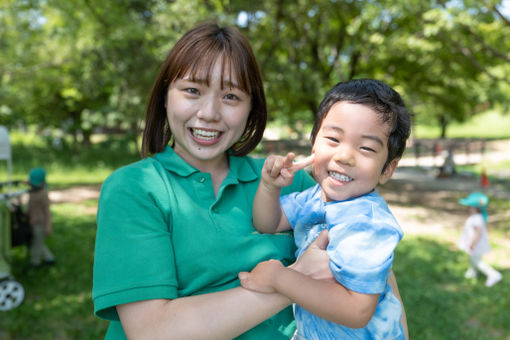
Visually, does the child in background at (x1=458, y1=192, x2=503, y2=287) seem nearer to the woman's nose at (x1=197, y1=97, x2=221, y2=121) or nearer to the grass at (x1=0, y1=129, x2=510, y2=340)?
the grass at (x1=0, y1=129, x2=510, y2=340)

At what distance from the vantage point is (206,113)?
5.00 ft

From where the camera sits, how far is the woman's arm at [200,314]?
122cm

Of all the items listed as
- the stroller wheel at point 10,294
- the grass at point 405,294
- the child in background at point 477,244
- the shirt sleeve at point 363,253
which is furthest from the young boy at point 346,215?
the child in background at point 477,244

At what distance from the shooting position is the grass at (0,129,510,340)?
15.3ft

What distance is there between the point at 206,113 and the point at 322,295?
738 mm

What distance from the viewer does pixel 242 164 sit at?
6.00 ft

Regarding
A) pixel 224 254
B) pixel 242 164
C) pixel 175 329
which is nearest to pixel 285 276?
pixel 224 254

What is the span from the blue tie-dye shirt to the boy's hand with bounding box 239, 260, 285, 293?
0.18 meters

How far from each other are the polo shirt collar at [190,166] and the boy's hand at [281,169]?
0.19 metres

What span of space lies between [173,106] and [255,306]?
0.78 m

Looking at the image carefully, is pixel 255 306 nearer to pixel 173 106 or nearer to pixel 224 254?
pixel 224 254

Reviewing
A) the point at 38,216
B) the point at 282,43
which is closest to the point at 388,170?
the point at 38,216

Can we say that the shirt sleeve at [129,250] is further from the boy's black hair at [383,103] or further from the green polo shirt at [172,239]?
the boy's black hair at [383,103]

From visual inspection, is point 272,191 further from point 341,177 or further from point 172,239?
point 172,239
